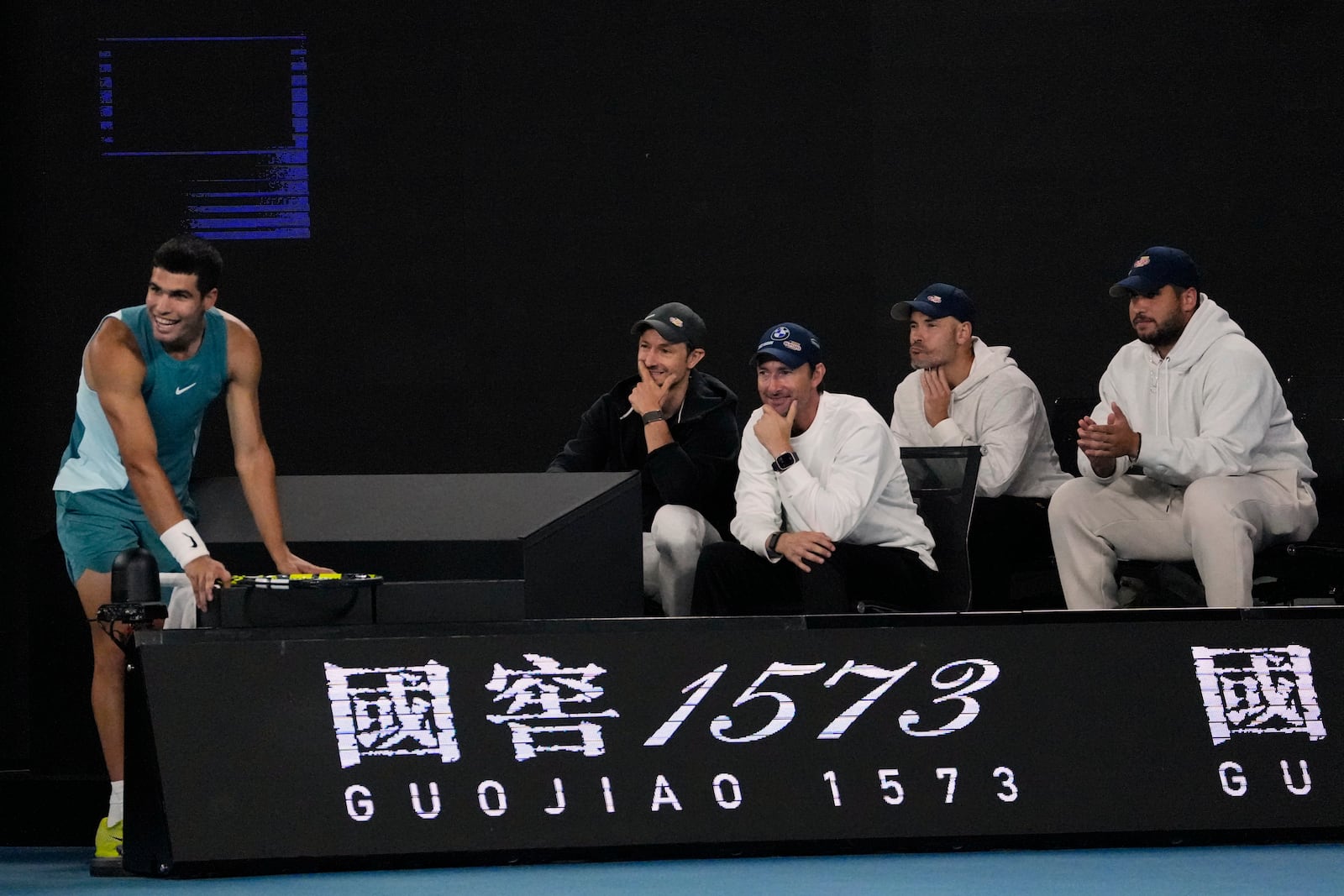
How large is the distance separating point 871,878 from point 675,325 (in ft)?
7.30

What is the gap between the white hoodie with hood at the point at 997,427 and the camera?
508 centimetres

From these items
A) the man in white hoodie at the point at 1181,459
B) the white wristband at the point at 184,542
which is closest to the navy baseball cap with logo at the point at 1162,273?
the man in white hoodie at the point at 1181,459

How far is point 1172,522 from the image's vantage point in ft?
15.5

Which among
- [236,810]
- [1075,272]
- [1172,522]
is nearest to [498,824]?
[236,810]

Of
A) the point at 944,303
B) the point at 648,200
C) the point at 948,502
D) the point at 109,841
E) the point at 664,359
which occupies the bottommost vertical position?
the point at 109,841

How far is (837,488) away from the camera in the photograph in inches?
175

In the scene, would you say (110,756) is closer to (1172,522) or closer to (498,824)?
(498,824)

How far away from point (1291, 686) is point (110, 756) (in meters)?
2.51

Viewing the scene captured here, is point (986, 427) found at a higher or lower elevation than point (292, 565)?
higher

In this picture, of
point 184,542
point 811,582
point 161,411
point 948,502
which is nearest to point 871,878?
point 811,582

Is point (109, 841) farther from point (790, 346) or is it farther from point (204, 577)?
point (790, 346)

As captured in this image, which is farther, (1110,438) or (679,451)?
(679,451)

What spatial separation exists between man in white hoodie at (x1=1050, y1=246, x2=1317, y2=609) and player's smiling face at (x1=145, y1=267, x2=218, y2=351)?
7.60ft

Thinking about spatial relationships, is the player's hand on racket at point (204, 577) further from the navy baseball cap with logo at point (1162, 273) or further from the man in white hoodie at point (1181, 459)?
the navy baseball cap with logo at point (1162, 273)
